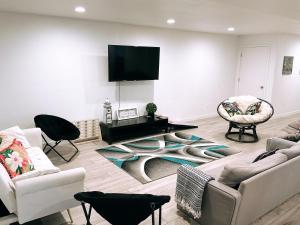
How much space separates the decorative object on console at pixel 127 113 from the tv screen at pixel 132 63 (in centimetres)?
70

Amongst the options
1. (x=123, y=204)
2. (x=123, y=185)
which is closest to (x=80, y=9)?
(x=123, y=185)

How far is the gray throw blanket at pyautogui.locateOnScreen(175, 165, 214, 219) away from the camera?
2.48m

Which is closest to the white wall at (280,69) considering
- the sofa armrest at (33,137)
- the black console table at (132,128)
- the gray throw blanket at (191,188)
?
the black console table at (132,128)

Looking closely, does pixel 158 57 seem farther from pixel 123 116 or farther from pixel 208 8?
pixel 208 8

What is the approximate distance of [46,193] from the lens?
7.31 ft

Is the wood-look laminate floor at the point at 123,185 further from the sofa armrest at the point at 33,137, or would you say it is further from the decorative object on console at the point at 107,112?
the sofa armrest at the point at 33,137

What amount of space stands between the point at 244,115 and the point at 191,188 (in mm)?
3201

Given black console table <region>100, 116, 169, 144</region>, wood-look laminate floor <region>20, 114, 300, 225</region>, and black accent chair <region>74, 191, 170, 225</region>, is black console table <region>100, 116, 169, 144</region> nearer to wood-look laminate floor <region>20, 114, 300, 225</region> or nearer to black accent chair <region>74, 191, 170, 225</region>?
wood-look laminate floor <region>20, 114, 300, 225</region>

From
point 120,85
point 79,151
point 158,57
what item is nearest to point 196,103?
point 158,57

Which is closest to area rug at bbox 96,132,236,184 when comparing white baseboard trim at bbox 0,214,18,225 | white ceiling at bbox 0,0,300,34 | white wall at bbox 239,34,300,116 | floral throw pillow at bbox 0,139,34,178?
floral throw pillow at bbox 0,139,34,178

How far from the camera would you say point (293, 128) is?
211 inches

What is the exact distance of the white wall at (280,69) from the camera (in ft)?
22.1

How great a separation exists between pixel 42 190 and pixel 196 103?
208 inches

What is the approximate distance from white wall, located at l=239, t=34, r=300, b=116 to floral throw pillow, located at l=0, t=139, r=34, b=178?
6374 millimetres
